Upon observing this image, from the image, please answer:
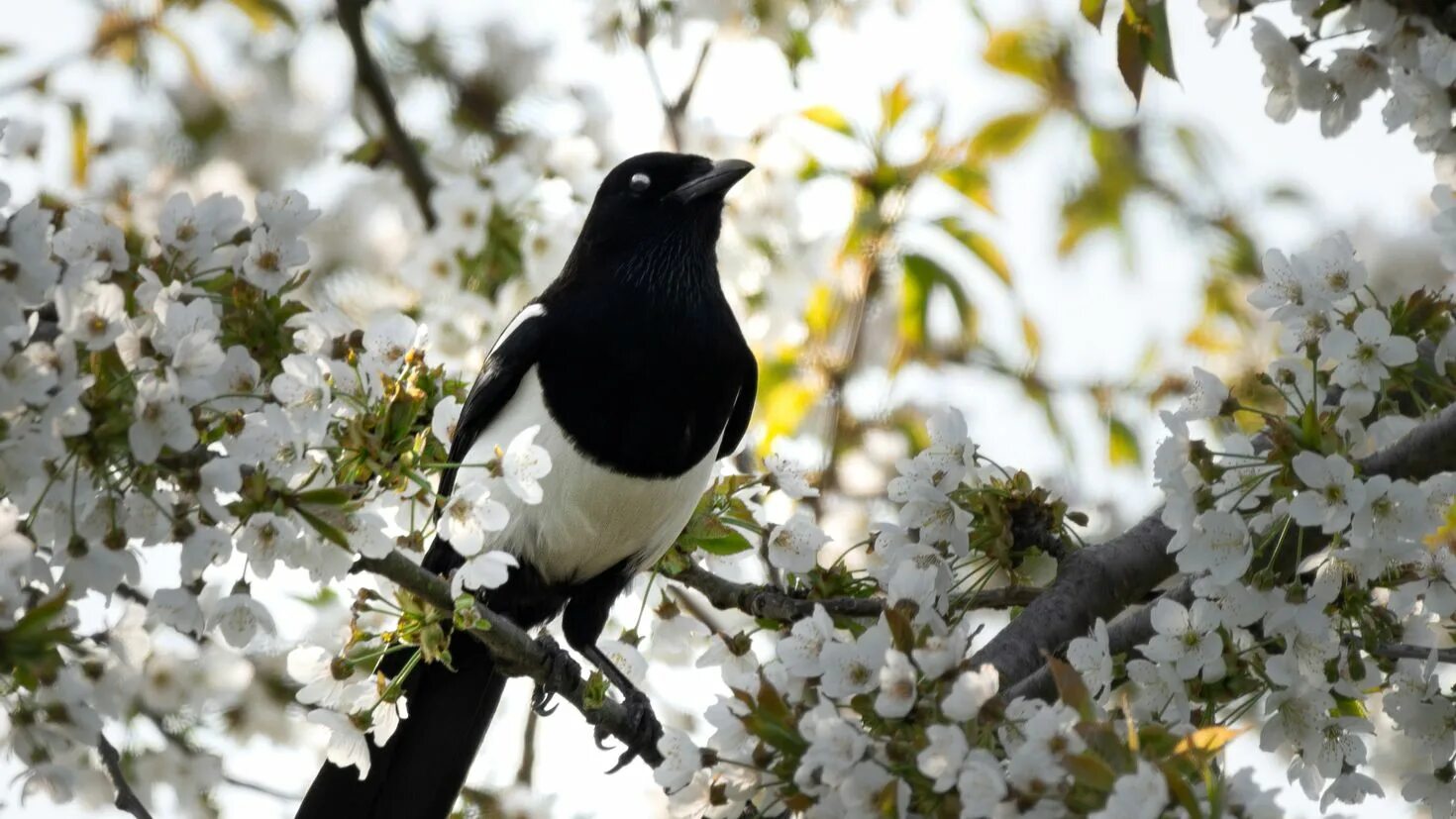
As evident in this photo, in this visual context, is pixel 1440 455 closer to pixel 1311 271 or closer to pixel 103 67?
pixel 1311 271

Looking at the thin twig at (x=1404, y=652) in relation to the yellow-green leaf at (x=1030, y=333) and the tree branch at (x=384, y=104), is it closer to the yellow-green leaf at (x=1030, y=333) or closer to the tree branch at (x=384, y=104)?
the yellow-green leaf at (x=1030, y=333)

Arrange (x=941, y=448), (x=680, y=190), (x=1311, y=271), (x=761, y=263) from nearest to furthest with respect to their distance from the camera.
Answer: (x=1311, y=271) → (x=941, y=448) → (x=680, y=190) → (x=761, y=263)

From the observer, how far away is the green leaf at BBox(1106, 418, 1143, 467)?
4.49m

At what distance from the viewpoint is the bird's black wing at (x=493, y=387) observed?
10.3ft

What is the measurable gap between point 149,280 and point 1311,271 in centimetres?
144

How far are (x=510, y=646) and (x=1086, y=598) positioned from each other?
2.72 ft

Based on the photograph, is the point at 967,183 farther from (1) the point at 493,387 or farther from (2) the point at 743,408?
(1) the point at 493,387

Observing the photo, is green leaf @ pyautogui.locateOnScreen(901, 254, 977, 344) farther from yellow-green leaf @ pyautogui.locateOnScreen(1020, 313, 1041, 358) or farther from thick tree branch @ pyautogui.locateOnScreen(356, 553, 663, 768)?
thick tree branch @ pyautogui.locateOnScreen(356, 553, 663, 768)

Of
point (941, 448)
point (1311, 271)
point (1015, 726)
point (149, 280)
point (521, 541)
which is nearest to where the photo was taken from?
point (1015, 726)

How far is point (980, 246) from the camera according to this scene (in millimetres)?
3893

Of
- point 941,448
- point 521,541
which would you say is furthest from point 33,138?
point 941,448

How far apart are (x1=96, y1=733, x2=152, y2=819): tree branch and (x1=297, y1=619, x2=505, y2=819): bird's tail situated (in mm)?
350

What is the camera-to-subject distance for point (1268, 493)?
80.4 inches

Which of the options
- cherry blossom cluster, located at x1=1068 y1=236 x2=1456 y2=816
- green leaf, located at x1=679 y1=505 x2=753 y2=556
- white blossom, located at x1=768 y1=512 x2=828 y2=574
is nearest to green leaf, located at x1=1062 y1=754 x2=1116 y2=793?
cherry blossom cluster, located at x1=1068 y1=236 x2=1456 y2=816
